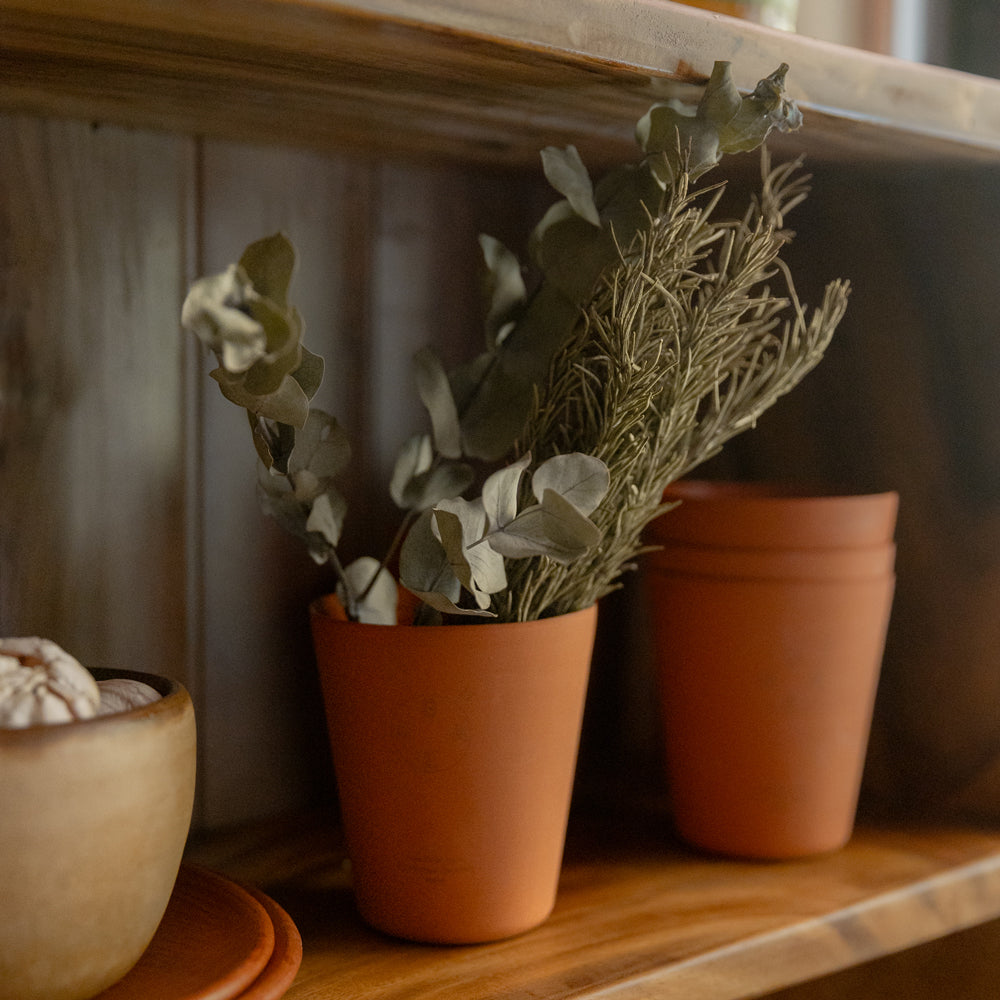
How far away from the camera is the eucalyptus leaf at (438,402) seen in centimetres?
59

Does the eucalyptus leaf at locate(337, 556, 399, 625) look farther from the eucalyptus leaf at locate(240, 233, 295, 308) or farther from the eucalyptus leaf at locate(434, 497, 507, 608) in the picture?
the eucalyptus leaf at locate(240, 233, 295, 308)

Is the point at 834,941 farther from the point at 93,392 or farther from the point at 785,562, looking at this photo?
the point at 93,392

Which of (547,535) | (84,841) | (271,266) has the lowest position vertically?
(84,841)

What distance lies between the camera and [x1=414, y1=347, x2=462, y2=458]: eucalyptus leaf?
591mm

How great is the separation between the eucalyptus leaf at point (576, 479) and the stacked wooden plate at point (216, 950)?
0.22m

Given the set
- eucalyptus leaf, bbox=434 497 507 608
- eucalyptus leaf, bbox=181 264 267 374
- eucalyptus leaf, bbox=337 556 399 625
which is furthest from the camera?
eucalyptus leaf, bbox=337 556 399 625

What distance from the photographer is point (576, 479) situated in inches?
19.7

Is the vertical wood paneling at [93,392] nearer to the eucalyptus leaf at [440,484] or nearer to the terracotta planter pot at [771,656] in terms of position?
the eucalyptus leaf at [440,484]

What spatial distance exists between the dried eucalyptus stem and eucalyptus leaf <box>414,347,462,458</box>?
4 centimetres

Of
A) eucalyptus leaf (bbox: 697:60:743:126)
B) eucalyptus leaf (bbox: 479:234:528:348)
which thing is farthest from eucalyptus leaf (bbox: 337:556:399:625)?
eucalyptus leaf (bbox: 697:60:743:126)

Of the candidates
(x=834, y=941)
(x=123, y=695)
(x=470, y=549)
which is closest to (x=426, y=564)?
(x=470, y=549)

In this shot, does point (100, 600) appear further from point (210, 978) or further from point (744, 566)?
point (744, 566)

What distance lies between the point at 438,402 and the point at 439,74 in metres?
0.16

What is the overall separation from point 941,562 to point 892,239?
0.20m
